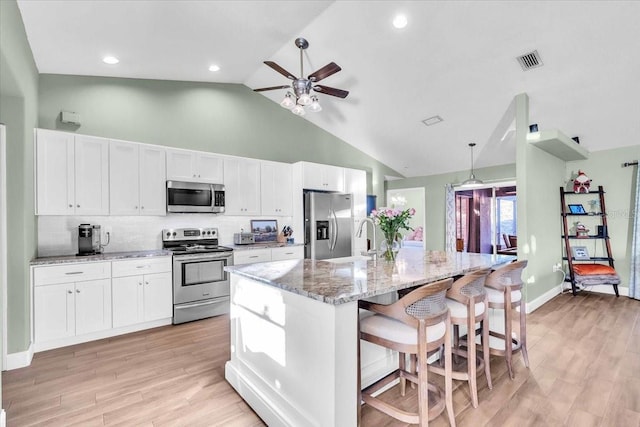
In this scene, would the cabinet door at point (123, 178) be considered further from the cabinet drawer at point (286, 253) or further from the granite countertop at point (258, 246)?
the cabinet drawer at point (286, 253)

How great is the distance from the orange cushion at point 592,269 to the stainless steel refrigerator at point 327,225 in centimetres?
365

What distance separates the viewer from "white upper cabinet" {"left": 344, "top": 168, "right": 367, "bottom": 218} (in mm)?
6090

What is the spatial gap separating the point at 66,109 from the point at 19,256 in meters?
1.85

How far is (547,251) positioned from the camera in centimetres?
498

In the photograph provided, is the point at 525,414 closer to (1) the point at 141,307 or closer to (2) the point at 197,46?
(1) the point at 141,307

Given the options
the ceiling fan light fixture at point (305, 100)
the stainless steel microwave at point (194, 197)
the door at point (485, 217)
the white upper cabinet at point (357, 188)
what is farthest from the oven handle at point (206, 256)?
the door at point (485, 217)

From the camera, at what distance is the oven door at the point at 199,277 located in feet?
12.7

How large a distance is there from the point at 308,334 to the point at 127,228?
3.42 metres

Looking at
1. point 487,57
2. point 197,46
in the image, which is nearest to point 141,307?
point 197,46

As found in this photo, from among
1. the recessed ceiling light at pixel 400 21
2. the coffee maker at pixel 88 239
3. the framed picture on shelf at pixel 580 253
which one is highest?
the recessed ceiling light at pixel 400 21

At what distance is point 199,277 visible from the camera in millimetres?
4043

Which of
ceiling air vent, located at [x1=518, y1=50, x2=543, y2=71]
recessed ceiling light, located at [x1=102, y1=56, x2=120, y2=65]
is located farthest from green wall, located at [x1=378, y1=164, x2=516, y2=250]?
recessed ceiling light, located at [x1=102, y1=56, x2=120, y2=65]

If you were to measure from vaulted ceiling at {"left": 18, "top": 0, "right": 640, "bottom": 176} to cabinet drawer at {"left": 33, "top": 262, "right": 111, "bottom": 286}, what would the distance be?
2.18 m

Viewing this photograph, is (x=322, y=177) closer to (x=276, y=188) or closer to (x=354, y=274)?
(x=276, y=188)
